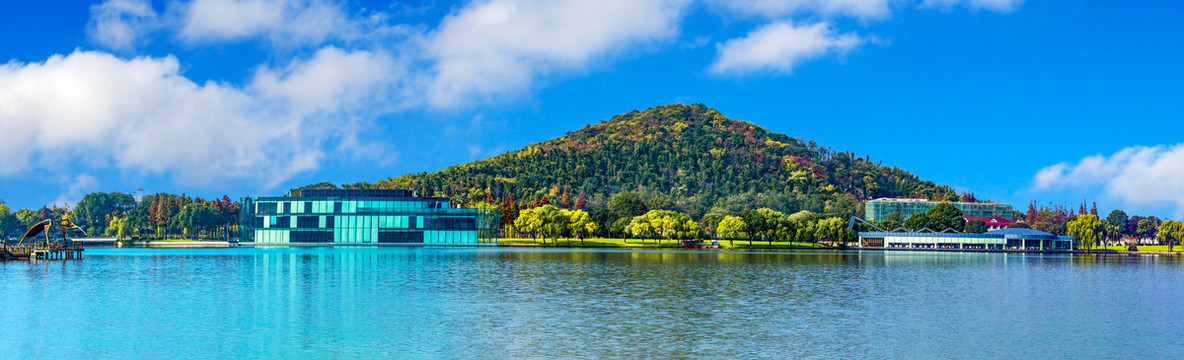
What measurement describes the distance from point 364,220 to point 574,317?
140955 mm

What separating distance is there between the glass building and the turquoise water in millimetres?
101377

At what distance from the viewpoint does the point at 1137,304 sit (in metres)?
56.6

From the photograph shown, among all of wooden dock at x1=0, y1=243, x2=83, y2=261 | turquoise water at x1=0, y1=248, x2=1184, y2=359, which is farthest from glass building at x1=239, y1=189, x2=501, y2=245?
turquoise water at x1=0, y1=248, x2=1184, y2=359

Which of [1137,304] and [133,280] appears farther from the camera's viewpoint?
[133,280]

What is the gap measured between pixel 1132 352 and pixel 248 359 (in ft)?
114

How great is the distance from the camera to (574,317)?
45.2m

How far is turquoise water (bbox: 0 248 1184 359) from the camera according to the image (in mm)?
35438

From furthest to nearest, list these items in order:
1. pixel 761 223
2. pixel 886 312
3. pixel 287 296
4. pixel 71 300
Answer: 1. pixel 761 223
2. pixel 287 296
3. pixel 71 300
4. pixel 886 312

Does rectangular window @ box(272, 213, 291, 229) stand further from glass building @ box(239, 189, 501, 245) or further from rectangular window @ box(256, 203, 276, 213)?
rectangular window @ box(256, 203, 276, 213)

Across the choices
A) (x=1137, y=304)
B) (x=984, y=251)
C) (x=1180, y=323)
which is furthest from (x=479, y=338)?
(x=984, y=251)

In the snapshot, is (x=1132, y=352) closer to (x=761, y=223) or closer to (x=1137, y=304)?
(x=1137, y=304)

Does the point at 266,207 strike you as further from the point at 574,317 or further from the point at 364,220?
the point at 574,317

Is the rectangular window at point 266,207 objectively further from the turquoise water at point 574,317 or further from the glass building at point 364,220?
the turquoise water at point 574,317

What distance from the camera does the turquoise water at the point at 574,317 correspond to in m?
35.4
